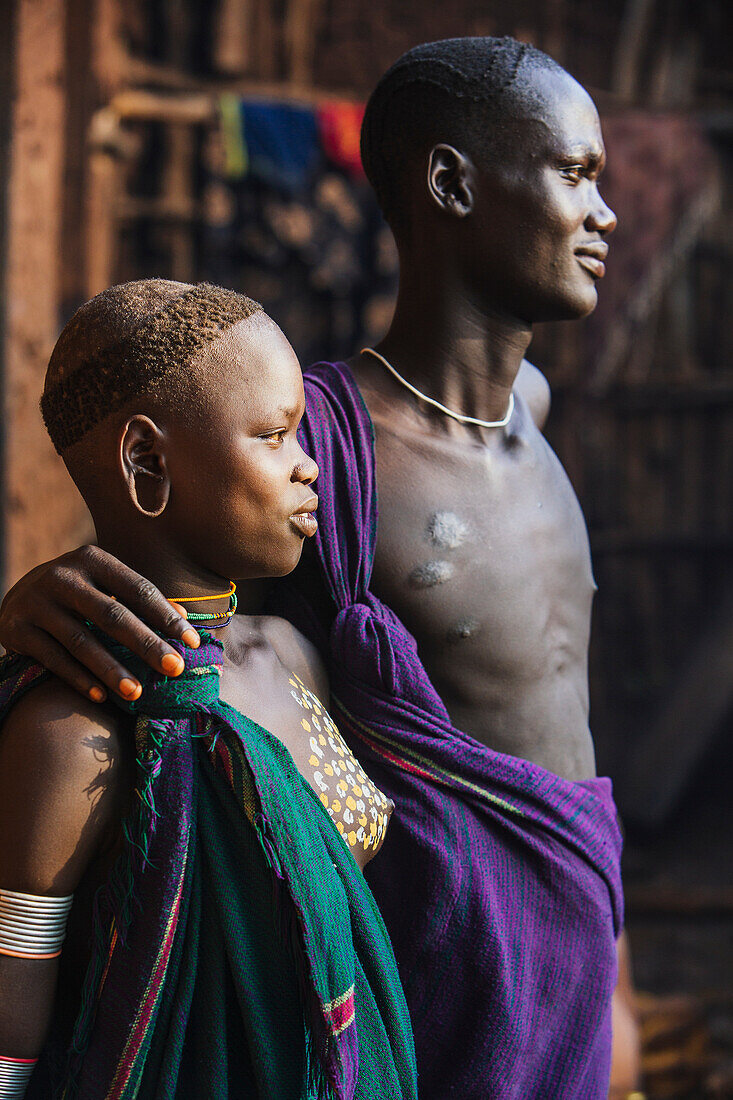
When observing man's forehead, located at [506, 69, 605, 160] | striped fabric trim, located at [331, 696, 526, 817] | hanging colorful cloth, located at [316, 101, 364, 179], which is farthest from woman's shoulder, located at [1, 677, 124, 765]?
hanging colorful cloth, located at [316, 101, 364, 179]

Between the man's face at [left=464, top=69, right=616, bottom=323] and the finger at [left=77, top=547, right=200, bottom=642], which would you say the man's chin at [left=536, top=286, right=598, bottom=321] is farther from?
the finger at [left=77, top=547, right=200, bottom=642]

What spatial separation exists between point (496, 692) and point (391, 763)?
25 centimetres

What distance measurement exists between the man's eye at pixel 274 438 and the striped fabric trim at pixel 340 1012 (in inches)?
23.0

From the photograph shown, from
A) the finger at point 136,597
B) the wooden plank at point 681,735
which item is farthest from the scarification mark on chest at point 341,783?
the wooden plank at point 681,735

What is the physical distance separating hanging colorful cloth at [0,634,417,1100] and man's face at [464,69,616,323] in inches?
31.3

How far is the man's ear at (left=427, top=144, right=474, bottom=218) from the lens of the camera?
1.66m

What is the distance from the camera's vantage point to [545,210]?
163 cm

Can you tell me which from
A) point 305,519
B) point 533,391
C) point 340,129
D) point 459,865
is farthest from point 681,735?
point 305,519

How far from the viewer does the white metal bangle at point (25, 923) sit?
1.12m

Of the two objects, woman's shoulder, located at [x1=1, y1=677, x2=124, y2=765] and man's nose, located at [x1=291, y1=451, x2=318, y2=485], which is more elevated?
man's nose, located at [x1=291, y1=451, x2=318, y2=485]

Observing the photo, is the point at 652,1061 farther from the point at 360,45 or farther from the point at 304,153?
the point at 360,45

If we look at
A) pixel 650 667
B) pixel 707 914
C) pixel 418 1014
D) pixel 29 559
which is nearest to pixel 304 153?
pixel 29 559

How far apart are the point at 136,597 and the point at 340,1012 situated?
0.47 meters

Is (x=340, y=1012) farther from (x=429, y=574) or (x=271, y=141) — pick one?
(x=271, y=141)
